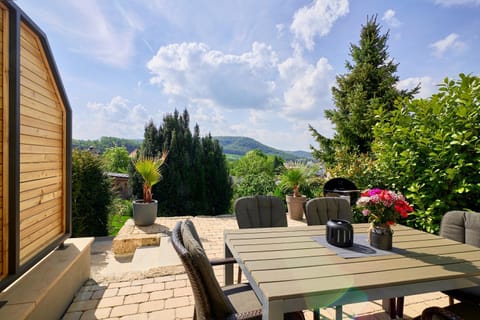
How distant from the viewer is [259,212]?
2.47 meters

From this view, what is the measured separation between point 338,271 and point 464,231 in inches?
60.5

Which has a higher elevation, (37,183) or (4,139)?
(4,139)

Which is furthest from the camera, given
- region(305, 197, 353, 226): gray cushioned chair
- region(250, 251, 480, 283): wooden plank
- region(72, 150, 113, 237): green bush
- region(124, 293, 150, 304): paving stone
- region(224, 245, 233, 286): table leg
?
region(72, 150, 113, 237): green bush

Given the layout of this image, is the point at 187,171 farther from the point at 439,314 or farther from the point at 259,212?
the point at 439,314

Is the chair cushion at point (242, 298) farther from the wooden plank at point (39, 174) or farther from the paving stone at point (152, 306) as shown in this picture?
the wooden plank at point (39, 174)

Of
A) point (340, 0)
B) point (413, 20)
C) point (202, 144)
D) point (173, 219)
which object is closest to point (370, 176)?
point (413, 20)

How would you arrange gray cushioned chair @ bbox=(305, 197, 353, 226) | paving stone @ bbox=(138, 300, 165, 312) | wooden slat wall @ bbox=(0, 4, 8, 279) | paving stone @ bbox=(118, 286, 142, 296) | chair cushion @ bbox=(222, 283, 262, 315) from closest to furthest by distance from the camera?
chair cushion @ bbox=(222, 283, 262, 315), wooden slat wall @ bbox=(0, 4, 8, 279), paving stone @ bbox=(138, 300, 165, 312), paving stone @ bbox=(118, 286, 142, 296), gray cushioned chair @ bbox=(305, 197, 353, 226)

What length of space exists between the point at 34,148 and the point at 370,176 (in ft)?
14.9

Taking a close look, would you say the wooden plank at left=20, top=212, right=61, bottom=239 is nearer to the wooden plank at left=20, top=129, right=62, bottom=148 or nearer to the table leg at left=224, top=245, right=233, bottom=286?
the wooden plank at left=20, top=129, right=62, bottom=148

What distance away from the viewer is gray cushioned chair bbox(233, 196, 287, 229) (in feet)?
7.88

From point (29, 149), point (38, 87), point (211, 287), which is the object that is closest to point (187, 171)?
point (38, 87)

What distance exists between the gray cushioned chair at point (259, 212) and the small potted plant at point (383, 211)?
3.37 feet

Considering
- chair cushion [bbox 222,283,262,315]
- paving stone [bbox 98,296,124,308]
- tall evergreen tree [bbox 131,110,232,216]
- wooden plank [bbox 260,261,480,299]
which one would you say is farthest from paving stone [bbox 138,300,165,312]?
tall evergreen tree [bbox 131,110,232,216]

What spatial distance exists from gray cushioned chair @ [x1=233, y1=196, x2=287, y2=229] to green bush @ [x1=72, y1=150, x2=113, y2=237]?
3.99 m
